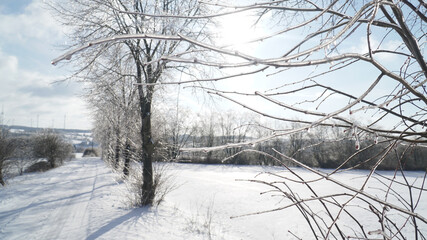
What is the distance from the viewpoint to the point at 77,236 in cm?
508

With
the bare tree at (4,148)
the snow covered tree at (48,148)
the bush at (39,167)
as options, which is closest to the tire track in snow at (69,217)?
the bare tree at (4,148)

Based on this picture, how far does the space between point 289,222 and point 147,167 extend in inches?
208

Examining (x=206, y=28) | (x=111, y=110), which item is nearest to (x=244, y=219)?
(x=206, y=28)

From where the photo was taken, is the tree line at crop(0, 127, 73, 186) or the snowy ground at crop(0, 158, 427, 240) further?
the tree line at crop(0, 127, 73, 186)

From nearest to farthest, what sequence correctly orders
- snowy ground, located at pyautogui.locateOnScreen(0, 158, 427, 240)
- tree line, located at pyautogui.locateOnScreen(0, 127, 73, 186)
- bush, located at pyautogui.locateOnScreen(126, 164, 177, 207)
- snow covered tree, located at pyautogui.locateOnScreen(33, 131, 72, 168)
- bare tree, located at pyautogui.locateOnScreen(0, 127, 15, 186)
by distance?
snowy ground, located at pyautogui.locateOnScreen(0, 158, 427, 240)
bush, located at pyautogui.locateOnScreen(126, 164, 177, 207)
bare tree, located at pyautogui.locateOnScreen(0, 127, 15, 186)
tree line, located at pyautogui.locateOnScreen(0, 127, 73, 186)
snow covered tree, located at pyautogui.locateOnScreen(33, 131, 72, 168)

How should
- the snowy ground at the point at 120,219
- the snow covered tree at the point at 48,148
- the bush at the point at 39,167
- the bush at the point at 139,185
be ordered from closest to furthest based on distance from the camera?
1. the snowy ground at the point at 120,219
2. the bush at the point at 139,185
3. the bush at the point at 39,167
4. the snow covered tree at the point at 48,148

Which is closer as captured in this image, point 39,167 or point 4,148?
point 4,148

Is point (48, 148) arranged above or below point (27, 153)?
above

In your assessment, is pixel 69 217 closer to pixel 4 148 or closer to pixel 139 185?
pixel 139 185

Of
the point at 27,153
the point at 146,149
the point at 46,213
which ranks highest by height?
the point at 146,149

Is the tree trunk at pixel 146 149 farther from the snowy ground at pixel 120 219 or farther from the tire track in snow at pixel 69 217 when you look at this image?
the tire track in snow at pixel 69 217

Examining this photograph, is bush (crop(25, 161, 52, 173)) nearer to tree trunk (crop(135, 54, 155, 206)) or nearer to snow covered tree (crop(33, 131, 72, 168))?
snow covered tree (crop(33, 131, 72, 168))

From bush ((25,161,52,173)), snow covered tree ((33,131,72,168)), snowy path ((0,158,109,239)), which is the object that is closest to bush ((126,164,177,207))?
snowy path ((0,158,109,239))

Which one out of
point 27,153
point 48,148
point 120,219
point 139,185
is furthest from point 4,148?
point 120,219
